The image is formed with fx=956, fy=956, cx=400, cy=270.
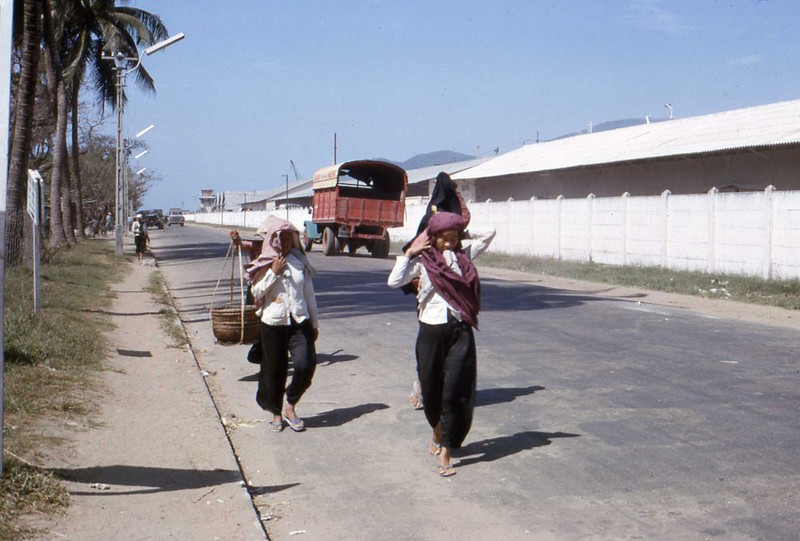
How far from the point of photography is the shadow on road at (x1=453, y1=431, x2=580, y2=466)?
6.52 meters

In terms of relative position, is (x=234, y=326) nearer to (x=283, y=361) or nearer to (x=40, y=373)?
(x=40, y=373)

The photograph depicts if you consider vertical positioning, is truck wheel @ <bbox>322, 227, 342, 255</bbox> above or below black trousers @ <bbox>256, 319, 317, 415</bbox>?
above

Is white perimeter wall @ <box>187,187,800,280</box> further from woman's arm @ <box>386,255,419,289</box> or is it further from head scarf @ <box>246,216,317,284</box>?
woman's arm @ <box>386,255,419,289</box>

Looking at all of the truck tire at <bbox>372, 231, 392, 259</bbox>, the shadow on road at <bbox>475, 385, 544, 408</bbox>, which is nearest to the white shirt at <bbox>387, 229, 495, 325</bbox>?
the shadow on road at <bbox>475, 385, 544, 408</bbox>

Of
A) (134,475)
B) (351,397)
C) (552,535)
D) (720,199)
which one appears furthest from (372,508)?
(720,199)

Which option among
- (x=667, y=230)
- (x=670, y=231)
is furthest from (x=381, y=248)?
(x=670, y=231)

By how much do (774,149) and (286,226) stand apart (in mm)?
21636

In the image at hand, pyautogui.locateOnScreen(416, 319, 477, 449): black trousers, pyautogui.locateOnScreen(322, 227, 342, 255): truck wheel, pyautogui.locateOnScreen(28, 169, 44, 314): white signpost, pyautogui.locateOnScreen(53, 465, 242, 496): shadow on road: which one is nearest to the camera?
pyautogui.locateOnScreen(53, 465, 242, 496): shadow on road

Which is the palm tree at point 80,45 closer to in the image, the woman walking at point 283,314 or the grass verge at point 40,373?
the grass verge at point 40,373

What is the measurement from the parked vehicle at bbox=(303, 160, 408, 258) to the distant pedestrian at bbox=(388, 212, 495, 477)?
2723 cm

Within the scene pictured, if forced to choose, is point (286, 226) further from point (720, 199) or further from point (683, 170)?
point (683, 170)

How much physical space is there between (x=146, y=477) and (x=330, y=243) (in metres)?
28.8

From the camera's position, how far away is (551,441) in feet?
22.5

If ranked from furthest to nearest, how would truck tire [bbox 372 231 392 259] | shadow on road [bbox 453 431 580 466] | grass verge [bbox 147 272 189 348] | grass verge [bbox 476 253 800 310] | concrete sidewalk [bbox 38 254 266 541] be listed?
truck tire [bbox 372 231 392 259] < grass verge [bbox 476 253 800 310] < grass verge [bbox 147 272 189 348] < shadow on road [bbox 453 431 580 466] < concrete sidewalk [bbox 38 254 266 541]
